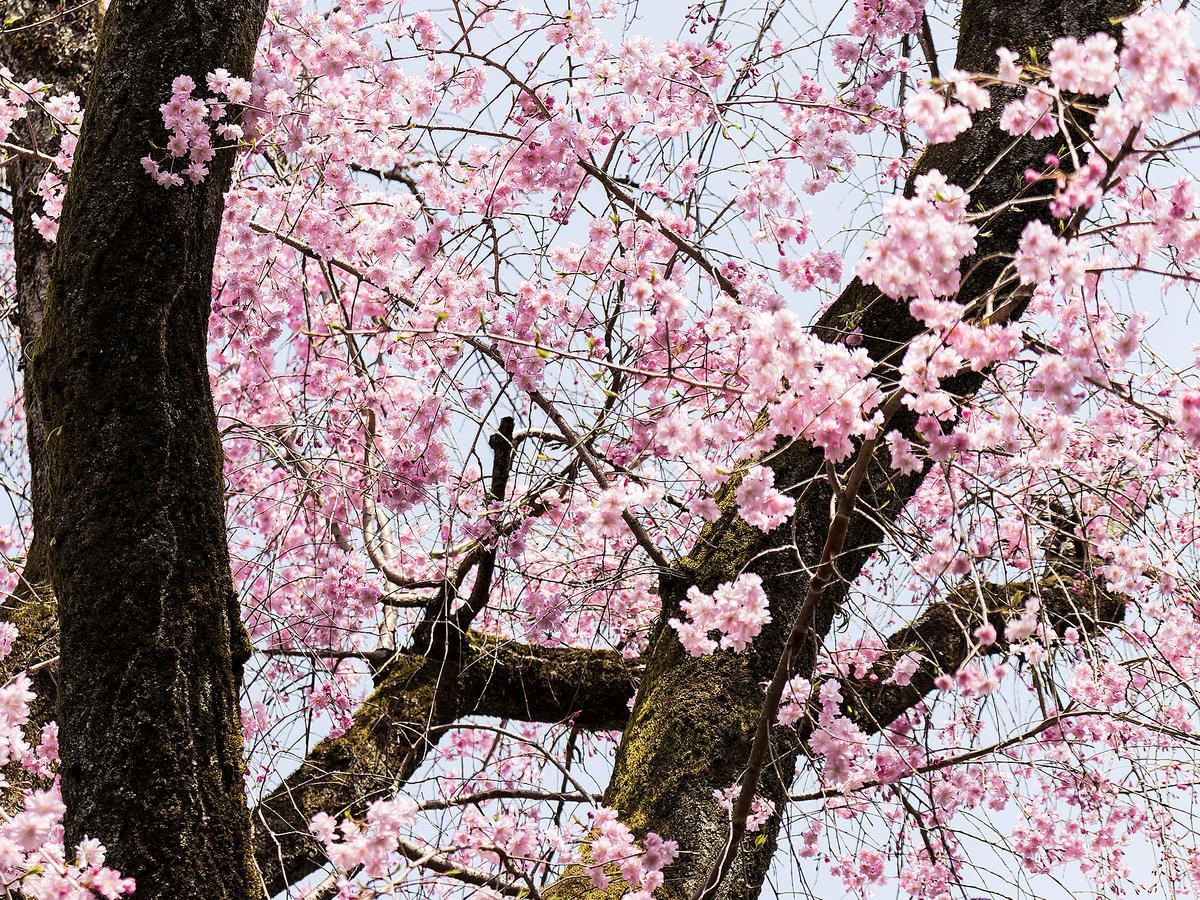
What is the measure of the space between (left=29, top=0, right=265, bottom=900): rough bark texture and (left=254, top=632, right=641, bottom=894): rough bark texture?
128 centimetres

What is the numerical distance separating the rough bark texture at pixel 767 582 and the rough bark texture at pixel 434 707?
91 cm

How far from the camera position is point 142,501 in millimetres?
2211

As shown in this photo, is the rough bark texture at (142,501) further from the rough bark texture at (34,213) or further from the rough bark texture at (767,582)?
the rough bark texture at (34,213)

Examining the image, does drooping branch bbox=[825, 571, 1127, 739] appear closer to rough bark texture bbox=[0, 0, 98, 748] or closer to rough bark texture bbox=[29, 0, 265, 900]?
rough bark texture bbox=[29, 0, 265, 900]

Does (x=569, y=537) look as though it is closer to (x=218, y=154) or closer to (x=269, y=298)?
(x=269, y=298)

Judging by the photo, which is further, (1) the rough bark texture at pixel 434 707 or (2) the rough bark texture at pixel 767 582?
(1) the rough bark texture at pixel 434 707

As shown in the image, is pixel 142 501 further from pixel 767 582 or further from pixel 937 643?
pixel 937 643

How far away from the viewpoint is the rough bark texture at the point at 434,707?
3461 millimetres

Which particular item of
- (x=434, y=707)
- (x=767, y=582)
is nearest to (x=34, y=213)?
(x=434, y=707)

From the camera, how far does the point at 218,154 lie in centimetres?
253

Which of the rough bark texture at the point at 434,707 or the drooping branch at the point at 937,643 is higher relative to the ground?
the drooping branch at the point at 937,643

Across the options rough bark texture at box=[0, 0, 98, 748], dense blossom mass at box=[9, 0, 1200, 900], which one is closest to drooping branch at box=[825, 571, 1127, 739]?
dense blossom mass at box=[9, 0, 1200, 900]

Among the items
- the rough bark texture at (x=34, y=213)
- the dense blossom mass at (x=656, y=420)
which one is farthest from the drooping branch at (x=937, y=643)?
the rough bark texture at (x=34, y=213)

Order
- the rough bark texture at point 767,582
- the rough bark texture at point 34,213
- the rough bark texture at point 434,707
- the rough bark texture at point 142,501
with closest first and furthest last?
the rough bark texture at point 142,501 < the rough bark texture at point 767,582 < the rough bark texture at point 34,213 < the rough bark texture at point 434,707
